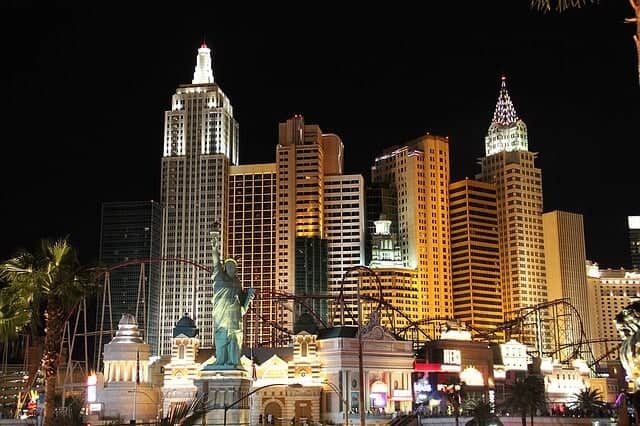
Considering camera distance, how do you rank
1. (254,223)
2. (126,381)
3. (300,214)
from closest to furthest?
(126,381)
(300,214)
(254,223)

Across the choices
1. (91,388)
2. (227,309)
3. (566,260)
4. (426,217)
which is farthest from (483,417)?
(566,260)

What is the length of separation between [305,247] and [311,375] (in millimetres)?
76519

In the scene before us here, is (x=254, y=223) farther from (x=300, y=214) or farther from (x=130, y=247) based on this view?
(x=130, y=247)

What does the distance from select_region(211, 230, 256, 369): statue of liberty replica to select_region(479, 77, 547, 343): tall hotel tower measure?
11417cm

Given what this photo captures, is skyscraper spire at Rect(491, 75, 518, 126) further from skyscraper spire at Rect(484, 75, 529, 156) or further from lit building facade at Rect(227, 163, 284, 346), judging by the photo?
lit building facade at Rect(227, 163, 284, 346)

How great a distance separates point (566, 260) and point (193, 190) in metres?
82.1

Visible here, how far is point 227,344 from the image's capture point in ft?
204

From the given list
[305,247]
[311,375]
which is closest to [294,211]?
[305,247]

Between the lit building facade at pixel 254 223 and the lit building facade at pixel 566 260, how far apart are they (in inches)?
2360

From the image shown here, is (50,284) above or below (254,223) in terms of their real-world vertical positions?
below

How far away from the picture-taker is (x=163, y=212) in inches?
6388

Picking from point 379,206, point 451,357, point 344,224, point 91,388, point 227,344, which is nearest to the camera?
point 227,344

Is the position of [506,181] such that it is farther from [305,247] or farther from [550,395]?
[550,395]

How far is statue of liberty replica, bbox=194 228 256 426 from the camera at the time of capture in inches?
2379
